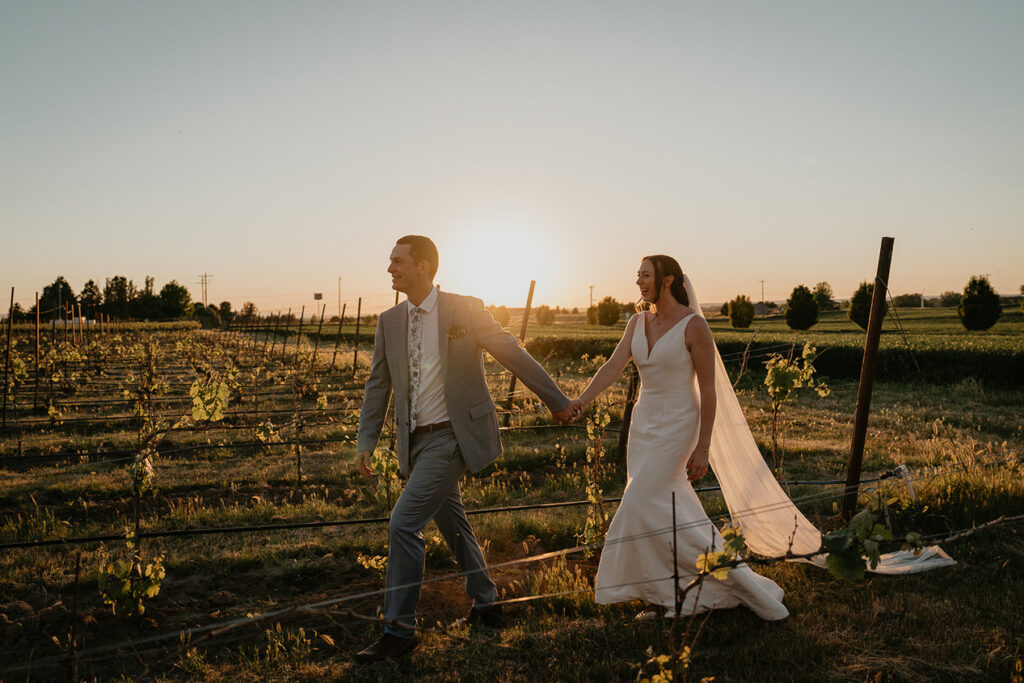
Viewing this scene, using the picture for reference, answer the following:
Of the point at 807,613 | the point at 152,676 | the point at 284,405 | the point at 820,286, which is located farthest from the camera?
the point at 820,286

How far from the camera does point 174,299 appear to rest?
8750 cm

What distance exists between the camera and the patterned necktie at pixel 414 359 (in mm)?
3709

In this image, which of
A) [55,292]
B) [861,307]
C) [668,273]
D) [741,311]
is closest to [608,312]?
[741,311]

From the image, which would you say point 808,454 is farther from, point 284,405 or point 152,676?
point 284,405

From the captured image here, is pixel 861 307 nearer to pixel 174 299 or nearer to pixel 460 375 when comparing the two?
pixel 460 375

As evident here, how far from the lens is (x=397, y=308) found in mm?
3840

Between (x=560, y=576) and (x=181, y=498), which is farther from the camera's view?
(x=181, y=498)

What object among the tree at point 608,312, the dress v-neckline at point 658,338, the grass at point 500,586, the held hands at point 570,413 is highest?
the tree at point 608,312

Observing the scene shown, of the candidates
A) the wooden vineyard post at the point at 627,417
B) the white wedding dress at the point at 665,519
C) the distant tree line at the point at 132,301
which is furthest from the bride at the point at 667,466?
the distant tree line at the point at 132,301

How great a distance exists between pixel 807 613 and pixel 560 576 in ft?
4.85

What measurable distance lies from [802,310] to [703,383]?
42.9 metres

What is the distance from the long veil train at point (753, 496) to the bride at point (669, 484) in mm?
422

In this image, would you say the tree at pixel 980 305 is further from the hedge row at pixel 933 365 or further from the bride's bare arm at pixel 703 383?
the bride's bare arm at pixel 703 383

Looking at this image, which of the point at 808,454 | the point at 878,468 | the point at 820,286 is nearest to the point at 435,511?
the point at 878,468
